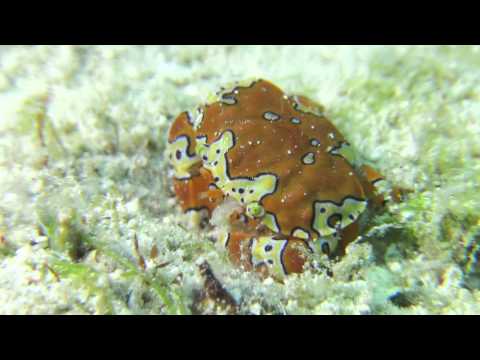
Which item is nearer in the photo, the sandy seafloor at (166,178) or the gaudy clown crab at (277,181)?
the sandy seafloor at (166,178)

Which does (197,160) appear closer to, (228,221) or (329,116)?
(228,221)

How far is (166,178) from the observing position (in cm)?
434

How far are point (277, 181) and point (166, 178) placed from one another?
1.66 metres

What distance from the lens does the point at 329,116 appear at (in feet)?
15.0

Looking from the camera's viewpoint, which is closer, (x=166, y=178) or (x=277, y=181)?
(x=277, y=181)

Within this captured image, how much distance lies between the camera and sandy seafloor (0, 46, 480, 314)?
283cm

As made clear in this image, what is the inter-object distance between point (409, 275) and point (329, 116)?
215cm

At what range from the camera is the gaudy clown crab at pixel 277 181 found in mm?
3148

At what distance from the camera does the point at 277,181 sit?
3174mm

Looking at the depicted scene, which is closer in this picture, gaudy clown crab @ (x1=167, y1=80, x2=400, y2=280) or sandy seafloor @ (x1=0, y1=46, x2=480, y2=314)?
sandy seafloor @ (x1=0, y1=46, x2=480, y2=314)

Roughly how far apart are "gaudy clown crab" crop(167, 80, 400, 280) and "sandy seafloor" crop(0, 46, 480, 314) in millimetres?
207

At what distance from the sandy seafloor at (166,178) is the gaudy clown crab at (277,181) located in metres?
0.21
